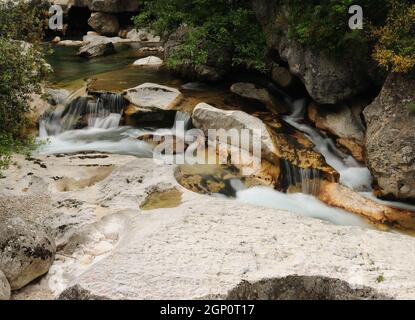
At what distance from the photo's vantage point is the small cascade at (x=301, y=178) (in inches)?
451

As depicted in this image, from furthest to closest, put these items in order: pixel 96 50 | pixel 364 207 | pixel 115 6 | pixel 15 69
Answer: pixel 115 6 → pixel 96 50 → pixel 364 207 → pixel 15 69

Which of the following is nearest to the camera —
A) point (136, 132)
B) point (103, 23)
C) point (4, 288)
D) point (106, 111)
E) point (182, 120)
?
point (4, 288)

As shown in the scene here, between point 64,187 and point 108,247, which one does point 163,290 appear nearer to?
point 108,247

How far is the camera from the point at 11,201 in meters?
9.12

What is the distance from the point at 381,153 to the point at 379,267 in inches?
212

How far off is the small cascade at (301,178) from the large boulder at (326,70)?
3256 millimetres

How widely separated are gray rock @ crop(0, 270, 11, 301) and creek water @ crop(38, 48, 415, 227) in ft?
12.7

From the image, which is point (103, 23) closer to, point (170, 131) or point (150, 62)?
point (150, 62)

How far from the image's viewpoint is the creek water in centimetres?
1086

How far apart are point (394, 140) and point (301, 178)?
2550mm

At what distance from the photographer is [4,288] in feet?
21.4

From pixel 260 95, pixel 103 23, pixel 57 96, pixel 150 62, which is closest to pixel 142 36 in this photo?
pixel 103 23

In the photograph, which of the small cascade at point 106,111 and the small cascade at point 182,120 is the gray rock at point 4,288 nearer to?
the small cascade at point 182,120
